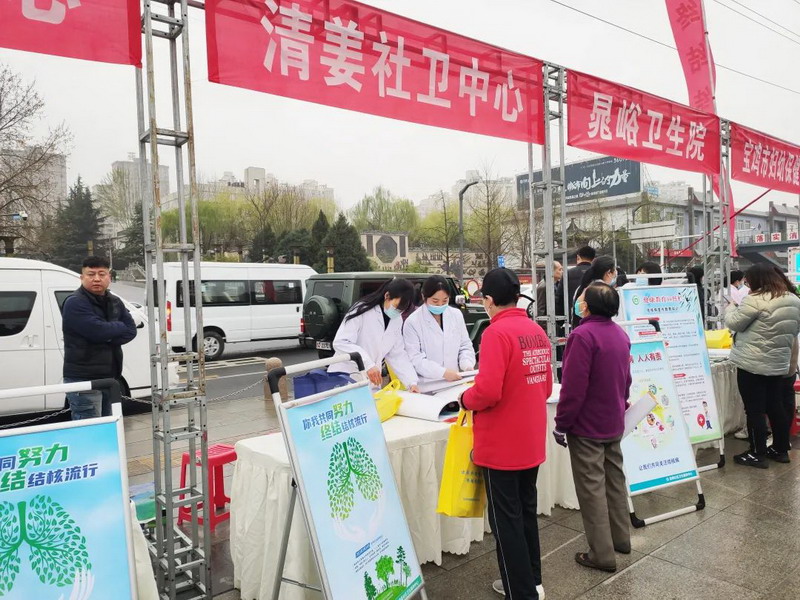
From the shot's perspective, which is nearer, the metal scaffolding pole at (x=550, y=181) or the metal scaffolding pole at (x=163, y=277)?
the metal scaffolding pole at (x=163, y=277)

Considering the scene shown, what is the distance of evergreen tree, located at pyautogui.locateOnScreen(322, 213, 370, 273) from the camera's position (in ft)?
116

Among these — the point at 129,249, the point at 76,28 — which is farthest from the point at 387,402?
the point at 129,249

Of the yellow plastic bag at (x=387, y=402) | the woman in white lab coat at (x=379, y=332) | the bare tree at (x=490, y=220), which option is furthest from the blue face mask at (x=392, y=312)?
the bare tree at (x=490, y=220)

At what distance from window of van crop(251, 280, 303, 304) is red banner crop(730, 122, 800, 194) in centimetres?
928

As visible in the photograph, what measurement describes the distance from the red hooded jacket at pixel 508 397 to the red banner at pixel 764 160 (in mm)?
5870

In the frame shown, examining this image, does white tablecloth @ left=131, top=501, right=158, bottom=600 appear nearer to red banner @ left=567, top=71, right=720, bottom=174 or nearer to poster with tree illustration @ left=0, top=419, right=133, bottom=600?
poster with tree illustration @ left=0, top=419, right=133, bottom=600

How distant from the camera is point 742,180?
709 cm

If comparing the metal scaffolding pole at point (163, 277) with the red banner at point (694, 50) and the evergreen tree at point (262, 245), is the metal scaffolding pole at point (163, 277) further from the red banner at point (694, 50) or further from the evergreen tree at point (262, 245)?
the evergreen tree at point (262, 245)

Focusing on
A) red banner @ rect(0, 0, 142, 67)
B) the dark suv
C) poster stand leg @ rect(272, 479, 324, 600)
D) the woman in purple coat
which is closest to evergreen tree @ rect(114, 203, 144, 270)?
the dark suv

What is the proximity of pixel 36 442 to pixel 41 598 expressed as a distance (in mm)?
441

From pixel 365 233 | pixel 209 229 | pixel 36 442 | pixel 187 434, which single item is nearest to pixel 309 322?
pixel 187 434

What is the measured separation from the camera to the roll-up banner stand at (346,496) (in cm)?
203

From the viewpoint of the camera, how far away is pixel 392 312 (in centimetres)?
404

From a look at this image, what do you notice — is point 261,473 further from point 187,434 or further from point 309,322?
point 309,322
